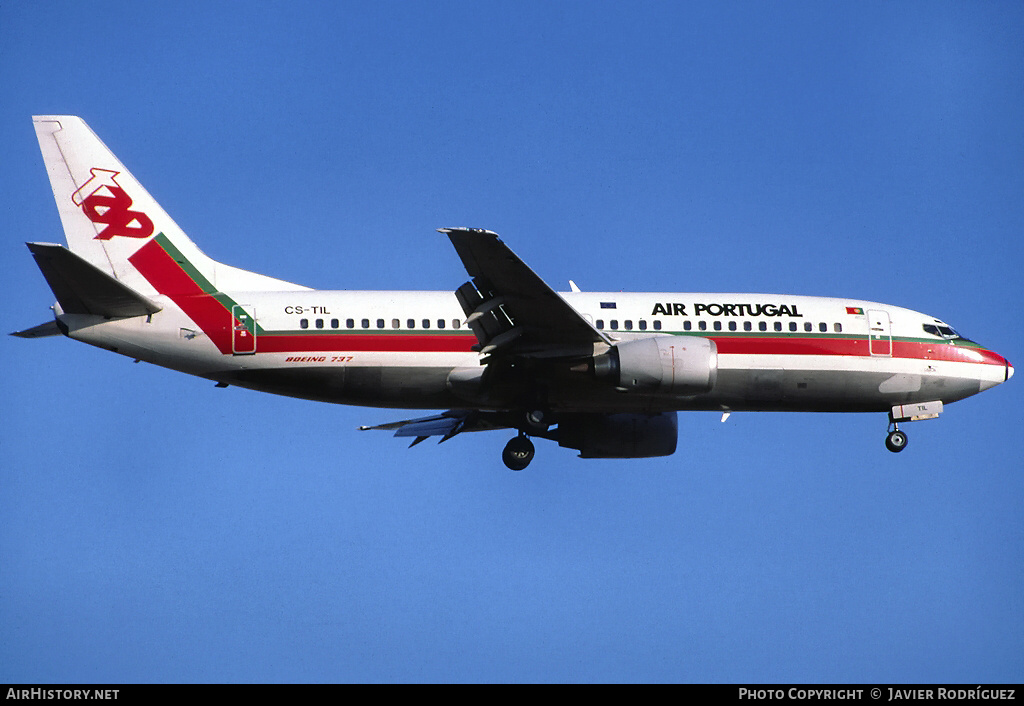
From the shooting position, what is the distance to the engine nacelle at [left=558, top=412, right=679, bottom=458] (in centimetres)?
3431

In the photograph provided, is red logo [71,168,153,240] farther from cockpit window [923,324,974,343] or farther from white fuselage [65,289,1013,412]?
cockpit window [923,324,974,343]

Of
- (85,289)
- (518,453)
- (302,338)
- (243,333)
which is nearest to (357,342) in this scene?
(302,338)

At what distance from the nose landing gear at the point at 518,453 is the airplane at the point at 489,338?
0.04 m

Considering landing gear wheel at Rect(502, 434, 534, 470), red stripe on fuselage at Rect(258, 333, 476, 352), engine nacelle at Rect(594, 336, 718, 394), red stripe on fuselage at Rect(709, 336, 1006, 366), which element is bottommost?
landing gear wheel at Rect(502, 434, 534, 470)

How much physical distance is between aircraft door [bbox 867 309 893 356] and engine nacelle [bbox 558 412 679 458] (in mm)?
5779

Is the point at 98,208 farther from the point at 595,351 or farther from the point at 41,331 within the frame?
the point at 595,351

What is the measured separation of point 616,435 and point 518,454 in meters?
3.34

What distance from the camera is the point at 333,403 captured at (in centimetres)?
3167

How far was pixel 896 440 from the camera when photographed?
1332 inches

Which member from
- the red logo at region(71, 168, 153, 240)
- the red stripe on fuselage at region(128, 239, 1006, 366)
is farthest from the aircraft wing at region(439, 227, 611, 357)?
the red logo at region(71, 168, 153, 240)

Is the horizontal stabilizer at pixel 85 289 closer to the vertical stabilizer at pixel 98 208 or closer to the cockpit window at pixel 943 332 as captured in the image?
the vertical stabilizer at pixel 98 208

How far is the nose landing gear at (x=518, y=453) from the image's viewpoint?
106 feet
